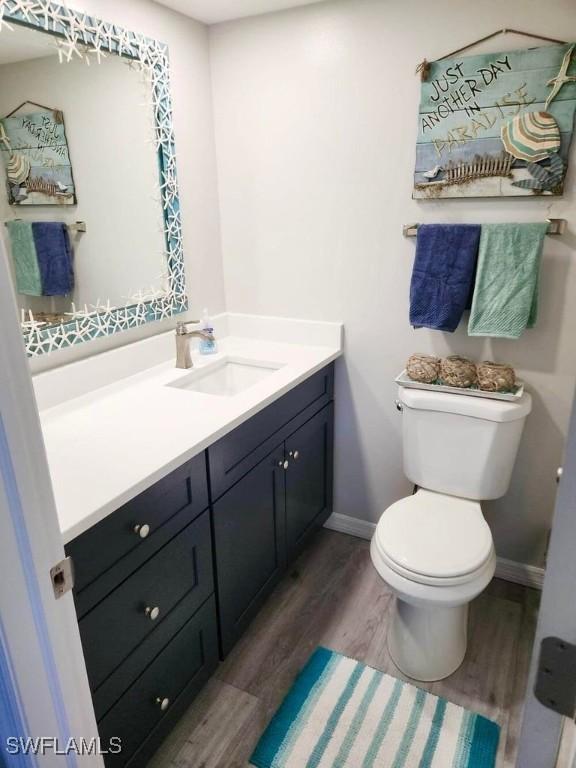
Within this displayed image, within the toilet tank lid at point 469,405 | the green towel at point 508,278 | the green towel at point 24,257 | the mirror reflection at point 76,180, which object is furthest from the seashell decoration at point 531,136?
the green towel at point 24,257

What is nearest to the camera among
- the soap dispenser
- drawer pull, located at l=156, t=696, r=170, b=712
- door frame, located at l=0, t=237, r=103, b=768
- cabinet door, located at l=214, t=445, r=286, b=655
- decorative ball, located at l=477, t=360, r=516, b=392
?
door frame, located at l=0, t=237, r=103, b=768

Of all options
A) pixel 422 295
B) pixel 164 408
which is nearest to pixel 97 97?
pixel 164 408

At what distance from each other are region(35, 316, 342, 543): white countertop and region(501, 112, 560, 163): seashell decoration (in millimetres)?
A: 900

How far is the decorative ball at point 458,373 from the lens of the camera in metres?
1.80

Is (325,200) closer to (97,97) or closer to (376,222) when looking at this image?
(376,222)

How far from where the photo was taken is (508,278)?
5.47 ft

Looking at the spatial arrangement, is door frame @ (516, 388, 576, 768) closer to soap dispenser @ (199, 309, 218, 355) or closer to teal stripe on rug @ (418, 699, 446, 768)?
teal stripe on rug @ (418, 699, 446, 768)

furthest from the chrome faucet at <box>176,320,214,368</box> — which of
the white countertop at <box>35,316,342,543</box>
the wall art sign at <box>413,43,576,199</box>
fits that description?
the wall art sign at <box>413,43,576,199</box>

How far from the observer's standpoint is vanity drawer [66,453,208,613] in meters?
1.03

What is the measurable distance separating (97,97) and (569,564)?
1.79 meters

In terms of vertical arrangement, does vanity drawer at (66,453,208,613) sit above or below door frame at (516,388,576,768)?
below

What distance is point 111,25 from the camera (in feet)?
5.12

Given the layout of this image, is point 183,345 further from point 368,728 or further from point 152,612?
point 368,728

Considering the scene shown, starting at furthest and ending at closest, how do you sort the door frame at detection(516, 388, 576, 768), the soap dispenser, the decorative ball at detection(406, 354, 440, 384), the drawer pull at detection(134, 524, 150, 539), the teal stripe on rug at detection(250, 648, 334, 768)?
the soap dispenser
the decorative ball at detection(406, 354, 440, 384)
the teal stripe on rug at detection(250, 648, 334, 768)
the drawer pull at detection(134, 524, 150, 539)
the door frame at detection(516, 388, 576, 768)
